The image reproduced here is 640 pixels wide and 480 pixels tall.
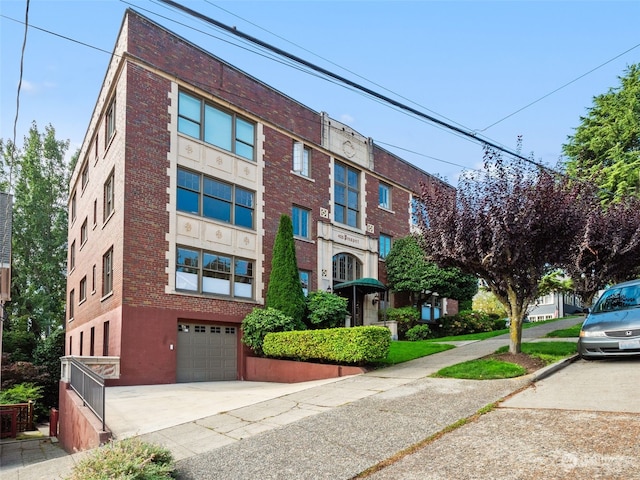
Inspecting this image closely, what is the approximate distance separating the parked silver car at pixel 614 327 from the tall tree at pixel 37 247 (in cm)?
3349

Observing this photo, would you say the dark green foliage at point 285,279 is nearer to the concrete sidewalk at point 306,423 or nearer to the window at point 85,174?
the concrete sidewalk at point 306,423

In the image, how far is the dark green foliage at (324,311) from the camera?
19.0 metres

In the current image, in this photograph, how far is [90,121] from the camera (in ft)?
80.6

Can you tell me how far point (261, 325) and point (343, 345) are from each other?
17.5 feet

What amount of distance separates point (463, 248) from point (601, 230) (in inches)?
301

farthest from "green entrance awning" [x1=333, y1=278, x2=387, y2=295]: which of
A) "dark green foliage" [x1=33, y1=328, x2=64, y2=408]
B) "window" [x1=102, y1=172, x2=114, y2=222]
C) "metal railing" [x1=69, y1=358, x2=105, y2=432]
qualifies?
"dark green foliage" [x1=33, y1=328, x2=64, y2=408]

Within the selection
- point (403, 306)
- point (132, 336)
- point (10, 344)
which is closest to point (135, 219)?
point (132, 336)

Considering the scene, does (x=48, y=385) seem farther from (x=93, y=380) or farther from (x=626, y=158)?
(x=626, y=158)

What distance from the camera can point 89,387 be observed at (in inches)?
413

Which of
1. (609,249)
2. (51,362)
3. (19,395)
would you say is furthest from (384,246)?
(51,362)

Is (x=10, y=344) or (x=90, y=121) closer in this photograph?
(x=90, y=121)

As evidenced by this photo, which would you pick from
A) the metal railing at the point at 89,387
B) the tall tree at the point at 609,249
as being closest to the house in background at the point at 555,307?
the tall tree at the point at 609,249

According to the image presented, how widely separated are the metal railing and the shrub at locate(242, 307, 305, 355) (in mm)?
5983

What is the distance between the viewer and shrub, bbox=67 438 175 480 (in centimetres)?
573
